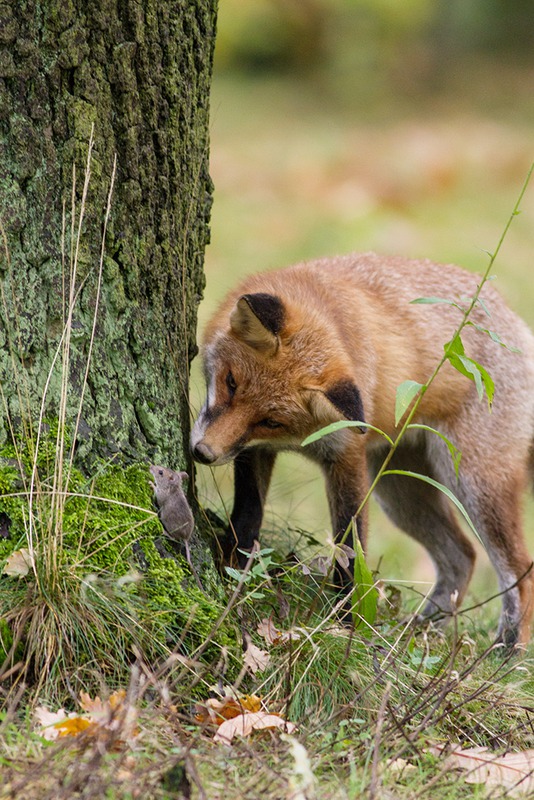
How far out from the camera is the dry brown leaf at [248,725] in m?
3.17

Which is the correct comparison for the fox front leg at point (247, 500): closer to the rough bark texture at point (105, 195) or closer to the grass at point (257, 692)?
the grass at point (257, 692)

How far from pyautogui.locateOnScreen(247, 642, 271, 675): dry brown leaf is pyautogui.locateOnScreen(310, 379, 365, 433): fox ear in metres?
1.15

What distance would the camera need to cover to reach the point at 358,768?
313 centimetres

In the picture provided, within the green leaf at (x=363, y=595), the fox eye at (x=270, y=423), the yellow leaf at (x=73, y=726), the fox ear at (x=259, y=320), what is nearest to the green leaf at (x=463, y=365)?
the green leaf at (x=363, y=595)

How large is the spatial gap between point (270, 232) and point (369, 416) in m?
11.6

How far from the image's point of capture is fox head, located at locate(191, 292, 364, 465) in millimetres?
4391

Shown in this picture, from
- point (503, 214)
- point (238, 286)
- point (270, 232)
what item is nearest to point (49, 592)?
point (238, 286)

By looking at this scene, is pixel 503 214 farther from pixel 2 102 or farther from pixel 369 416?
pixel 2 102

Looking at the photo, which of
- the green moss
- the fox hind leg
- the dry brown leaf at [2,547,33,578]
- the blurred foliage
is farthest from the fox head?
the blurred foliage

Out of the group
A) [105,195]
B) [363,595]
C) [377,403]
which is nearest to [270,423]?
[377,403]

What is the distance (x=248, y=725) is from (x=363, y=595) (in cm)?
86

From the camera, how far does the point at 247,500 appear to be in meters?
4.89

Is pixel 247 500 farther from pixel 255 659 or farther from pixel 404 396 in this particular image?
pixel 404 396

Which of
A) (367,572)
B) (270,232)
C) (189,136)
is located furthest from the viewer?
(270,232)
